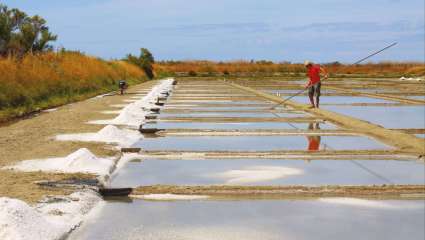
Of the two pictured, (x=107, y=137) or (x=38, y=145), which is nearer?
(x=38, y=145)

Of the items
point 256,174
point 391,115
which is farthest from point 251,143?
point 391,115

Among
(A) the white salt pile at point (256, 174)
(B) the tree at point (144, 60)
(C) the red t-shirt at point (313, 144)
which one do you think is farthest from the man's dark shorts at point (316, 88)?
(B) the tree at point (144, 60)

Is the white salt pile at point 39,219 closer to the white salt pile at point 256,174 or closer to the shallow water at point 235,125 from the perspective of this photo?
the white salt pile at point 256,174

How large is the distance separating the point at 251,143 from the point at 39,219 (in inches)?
202

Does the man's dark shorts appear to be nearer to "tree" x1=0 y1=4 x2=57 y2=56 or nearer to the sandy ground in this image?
the sandy ground

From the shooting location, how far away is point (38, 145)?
8148mm

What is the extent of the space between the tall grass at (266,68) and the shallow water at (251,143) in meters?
53.8

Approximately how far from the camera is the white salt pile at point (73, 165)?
243 inches

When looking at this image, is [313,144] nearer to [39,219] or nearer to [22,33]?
[39,219]

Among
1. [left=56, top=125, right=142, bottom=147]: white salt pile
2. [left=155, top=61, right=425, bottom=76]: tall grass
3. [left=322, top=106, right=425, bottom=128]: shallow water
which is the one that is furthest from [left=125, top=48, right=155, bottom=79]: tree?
[left=56, top=125, right=142, bottom=147]: white salt pile

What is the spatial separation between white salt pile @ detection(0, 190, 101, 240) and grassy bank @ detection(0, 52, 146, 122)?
8037mm

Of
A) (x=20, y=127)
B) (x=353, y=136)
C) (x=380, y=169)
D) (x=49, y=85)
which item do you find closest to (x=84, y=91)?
(x=49, y=85)

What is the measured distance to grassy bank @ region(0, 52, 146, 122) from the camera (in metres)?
14.1

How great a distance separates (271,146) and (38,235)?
16.7ft
